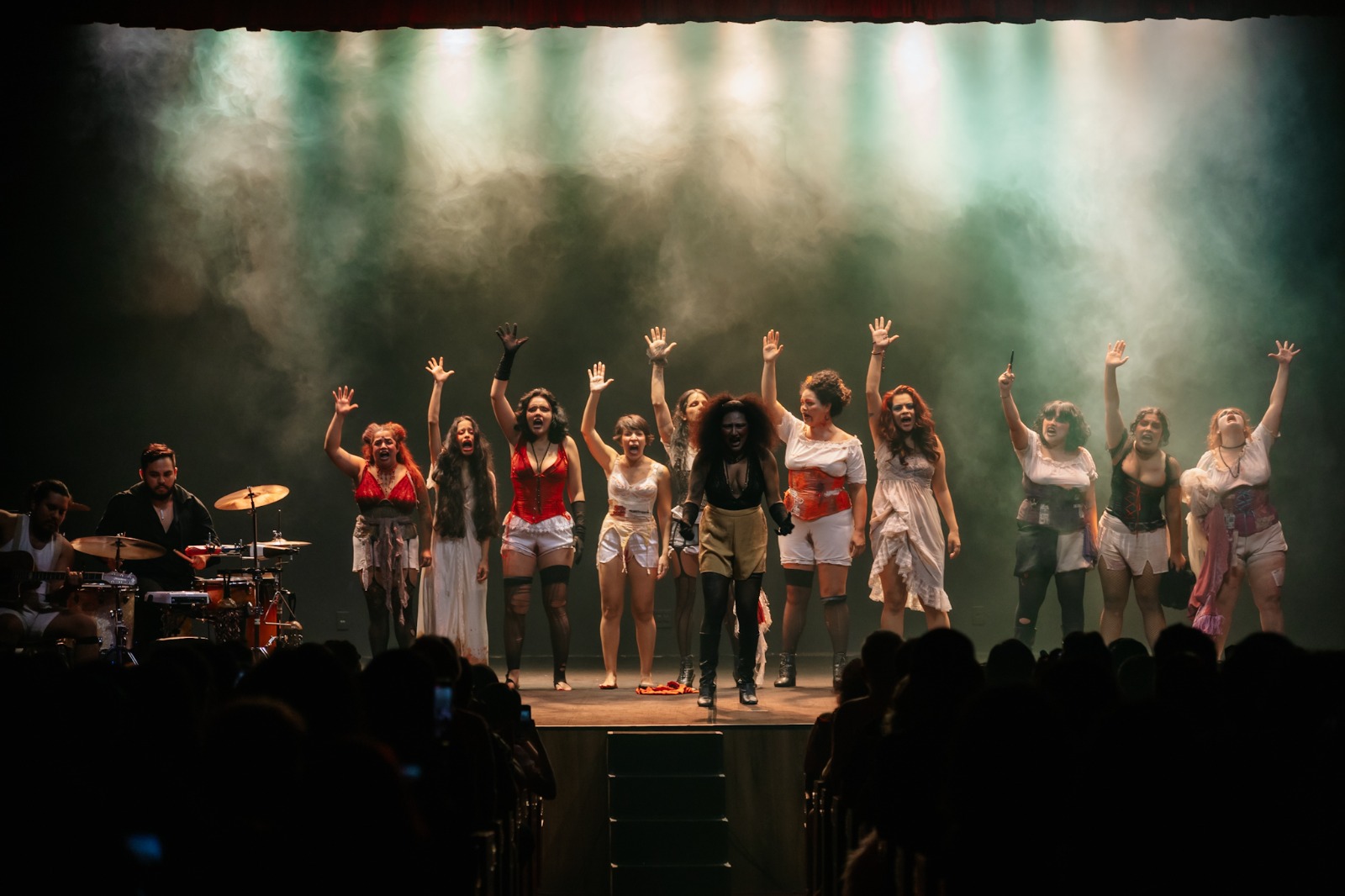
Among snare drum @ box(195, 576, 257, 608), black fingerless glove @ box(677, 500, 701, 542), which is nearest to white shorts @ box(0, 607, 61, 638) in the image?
snare drum @ box(195, 576, 257, 608)

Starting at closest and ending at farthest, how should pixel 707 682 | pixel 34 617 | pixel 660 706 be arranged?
pixel 707 682
pixel 660 706
pixel 34 617

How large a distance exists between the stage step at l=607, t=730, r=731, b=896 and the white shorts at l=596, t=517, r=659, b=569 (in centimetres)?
173

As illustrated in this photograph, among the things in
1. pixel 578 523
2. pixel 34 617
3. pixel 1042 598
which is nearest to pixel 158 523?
pixel 34 617

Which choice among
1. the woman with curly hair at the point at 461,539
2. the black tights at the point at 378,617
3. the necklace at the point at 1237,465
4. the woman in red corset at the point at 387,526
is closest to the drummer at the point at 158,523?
the woman in red corset at the point at 387,526

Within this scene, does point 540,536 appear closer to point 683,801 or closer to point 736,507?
point 736,507

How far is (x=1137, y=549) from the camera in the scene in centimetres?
788

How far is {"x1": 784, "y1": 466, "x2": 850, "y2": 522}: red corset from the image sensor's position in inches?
303

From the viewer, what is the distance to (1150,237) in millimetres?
10961

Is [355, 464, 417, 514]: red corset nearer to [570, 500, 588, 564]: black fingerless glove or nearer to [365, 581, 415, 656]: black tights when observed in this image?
[365, 581, 415, 656]: black tights

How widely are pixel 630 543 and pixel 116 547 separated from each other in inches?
121

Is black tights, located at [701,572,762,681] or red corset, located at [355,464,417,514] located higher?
red corset, located at [355,464,417,514]

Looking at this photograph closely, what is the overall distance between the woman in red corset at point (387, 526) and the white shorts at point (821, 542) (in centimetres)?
225

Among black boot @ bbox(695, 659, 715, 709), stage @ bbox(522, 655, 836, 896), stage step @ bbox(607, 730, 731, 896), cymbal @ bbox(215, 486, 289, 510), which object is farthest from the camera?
cymbal @ bbox(215, 486, 289, 510)

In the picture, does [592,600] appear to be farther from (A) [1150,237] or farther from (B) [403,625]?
(A) [1150,237]
